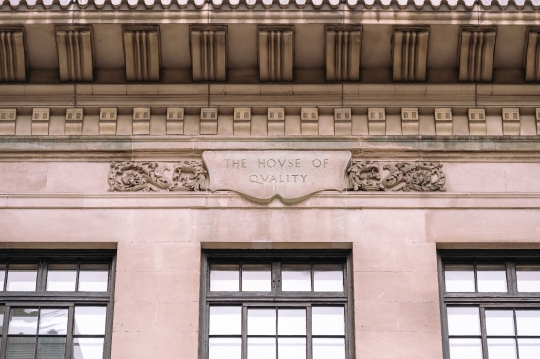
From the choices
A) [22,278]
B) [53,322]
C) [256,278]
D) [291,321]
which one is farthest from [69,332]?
[291,321]

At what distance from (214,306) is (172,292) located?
61 cm

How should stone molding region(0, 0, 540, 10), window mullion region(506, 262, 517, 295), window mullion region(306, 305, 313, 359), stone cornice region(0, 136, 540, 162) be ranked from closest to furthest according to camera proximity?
1. window mullion region(306, 305, 313, 359)
2. window mullion region(506, 262, 517, 295)
3. stone molding region(0, 0, 540, 10)
4. stone cornice region(0, 136, 540, 162)

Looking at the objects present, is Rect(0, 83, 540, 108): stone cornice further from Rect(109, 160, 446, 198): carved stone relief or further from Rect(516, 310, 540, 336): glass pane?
Rect(516, 310, 540, 336): glass pane

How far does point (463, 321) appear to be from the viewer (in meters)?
15.3

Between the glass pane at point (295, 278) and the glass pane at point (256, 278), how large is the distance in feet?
0.64

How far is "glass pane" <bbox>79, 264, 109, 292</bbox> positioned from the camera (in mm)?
15539

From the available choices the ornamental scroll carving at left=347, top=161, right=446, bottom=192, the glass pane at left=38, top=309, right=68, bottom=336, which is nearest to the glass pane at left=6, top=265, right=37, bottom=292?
the glass pane at left=38, top=309, right=68, bottom=336

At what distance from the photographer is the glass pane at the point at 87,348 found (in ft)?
49.5

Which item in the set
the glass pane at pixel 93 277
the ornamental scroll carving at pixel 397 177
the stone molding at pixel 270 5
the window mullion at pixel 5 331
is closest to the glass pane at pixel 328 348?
the ornamental scroll carving at pixel 397 177

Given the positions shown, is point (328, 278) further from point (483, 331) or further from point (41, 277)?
point (41, 277)

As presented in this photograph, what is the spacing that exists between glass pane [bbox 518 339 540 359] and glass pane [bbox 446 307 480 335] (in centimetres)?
56

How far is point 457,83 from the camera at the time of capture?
16.5 m

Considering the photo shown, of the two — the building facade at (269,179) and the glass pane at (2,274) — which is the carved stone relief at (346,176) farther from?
the glass pane at (2,274)

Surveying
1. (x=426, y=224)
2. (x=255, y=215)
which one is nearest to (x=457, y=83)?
(x=426, y=224)
